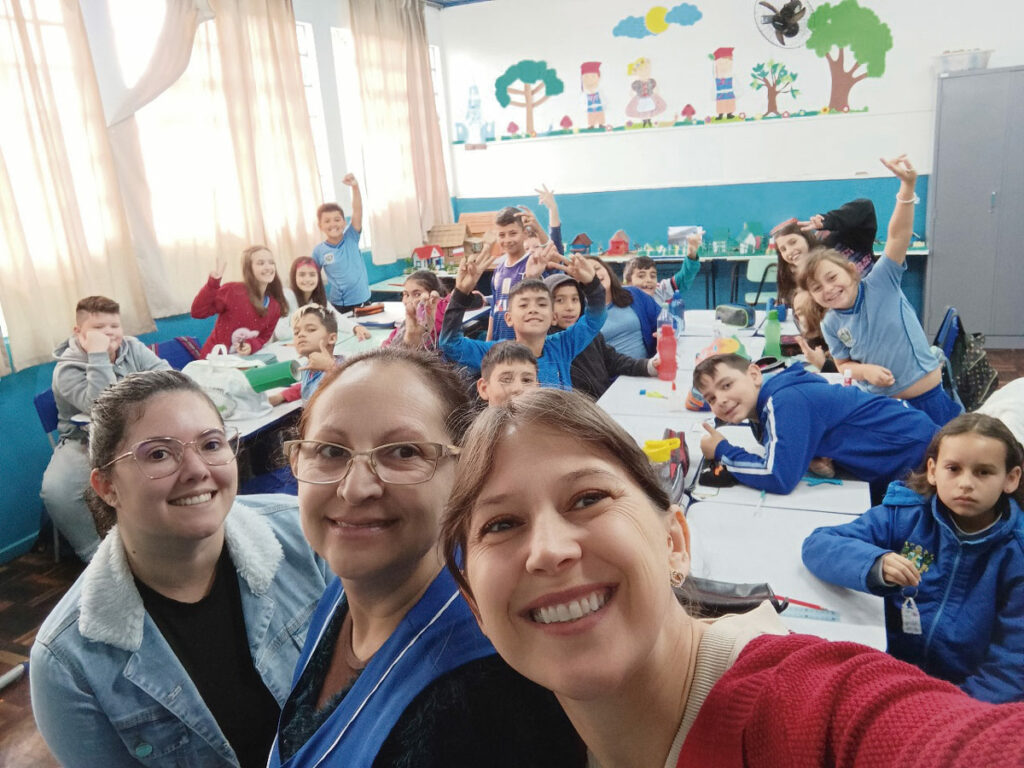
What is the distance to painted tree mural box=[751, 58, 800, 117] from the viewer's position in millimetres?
6898

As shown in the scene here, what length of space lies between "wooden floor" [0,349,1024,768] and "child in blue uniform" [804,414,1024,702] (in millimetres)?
2607

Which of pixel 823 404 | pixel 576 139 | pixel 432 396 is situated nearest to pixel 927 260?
pixel 576 139

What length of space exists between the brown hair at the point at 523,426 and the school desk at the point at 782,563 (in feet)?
3.09

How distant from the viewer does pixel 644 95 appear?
7426mm

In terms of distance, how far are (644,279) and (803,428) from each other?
2.47 m

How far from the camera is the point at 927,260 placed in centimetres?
641

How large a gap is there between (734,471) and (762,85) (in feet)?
19.9

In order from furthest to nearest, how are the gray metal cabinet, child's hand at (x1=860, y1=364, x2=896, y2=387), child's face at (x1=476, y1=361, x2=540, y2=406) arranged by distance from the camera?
the gray metal cabinet
child's hand at (x1=860, y1=364, x2=896, y2=387)
child's face at (x1=476, y1=361, x2=540, y2=406)

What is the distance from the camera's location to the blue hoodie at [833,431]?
87.0 inches

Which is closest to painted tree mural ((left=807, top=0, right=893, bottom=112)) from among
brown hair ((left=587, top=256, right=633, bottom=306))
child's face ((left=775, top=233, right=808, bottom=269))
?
child's face ((left=775, top=233, right=808, bottom=269))

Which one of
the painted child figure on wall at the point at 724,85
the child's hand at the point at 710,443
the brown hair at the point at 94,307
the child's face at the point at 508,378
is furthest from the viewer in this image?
the painted child figure on wall at the point at 724,85

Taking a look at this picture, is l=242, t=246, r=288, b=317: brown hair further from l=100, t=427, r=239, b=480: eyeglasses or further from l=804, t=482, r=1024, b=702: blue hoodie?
l=804, t=482, r=1024, b=702: blue hoodie

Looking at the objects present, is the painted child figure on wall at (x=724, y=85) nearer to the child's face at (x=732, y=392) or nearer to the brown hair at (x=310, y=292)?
the brown hair at (x=310, y=292)

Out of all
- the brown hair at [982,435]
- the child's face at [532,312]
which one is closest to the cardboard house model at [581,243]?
the child's face at [532,312]
